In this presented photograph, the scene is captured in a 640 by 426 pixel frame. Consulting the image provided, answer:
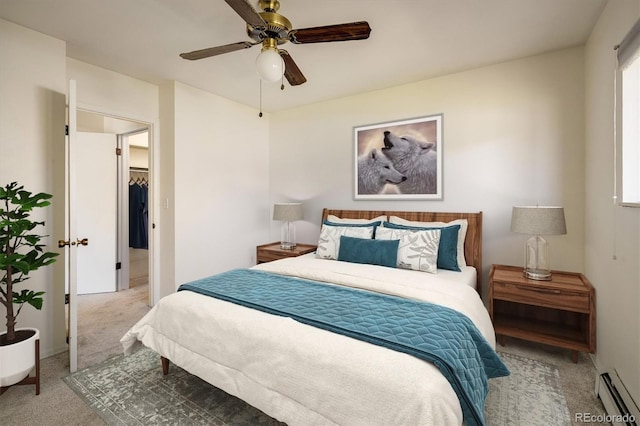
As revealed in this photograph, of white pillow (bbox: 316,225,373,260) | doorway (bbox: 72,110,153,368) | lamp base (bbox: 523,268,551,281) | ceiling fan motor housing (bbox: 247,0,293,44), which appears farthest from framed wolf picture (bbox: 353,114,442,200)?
doorway (bbox: 72,110,153,368)

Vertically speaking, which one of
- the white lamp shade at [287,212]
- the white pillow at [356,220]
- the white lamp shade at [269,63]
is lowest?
the white pillow at [356,220]

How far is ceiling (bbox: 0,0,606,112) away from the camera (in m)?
2.03

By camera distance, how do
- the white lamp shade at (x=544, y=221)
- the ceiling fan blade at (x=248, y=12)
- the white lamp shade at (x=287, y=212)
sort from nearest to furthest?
the ceiling fan blade at (x=248, y=12), the white lamp shade at (x=544, y=221), the white lamp shade at (x=287, y=212)

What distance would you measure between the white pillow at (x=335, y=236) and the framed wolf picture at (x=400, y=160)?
0.67 metres

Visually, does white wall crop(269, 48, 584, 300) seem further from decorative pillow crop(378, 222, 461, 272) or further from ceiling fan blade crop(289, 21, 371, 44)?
ceiling fan blade crop(289, 21, 371, 44)

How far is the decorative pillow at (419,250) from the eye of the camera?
100 inches

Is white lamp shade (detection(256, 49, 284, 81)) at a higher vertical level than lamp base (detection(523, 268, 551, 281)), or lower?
higher

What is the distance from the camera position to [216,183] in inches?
148

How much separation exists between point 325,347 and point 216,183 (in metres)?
2.94

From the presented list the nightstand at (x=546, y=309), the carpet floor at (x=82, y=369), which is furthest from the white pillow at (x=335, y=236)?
the carpet floor at (x=82, y=369)

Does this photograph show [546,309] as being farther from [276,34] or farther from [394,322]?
[276,34]

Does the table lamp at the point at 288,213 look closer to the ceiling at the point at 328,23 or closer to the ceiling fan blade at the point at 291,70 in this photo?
the ceiling at the point at 328,23

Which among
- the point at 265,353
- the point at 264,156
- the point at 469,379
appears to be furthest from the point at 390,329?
the point at 264,156

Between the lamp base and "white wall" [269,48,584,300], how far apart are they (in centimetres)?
33
